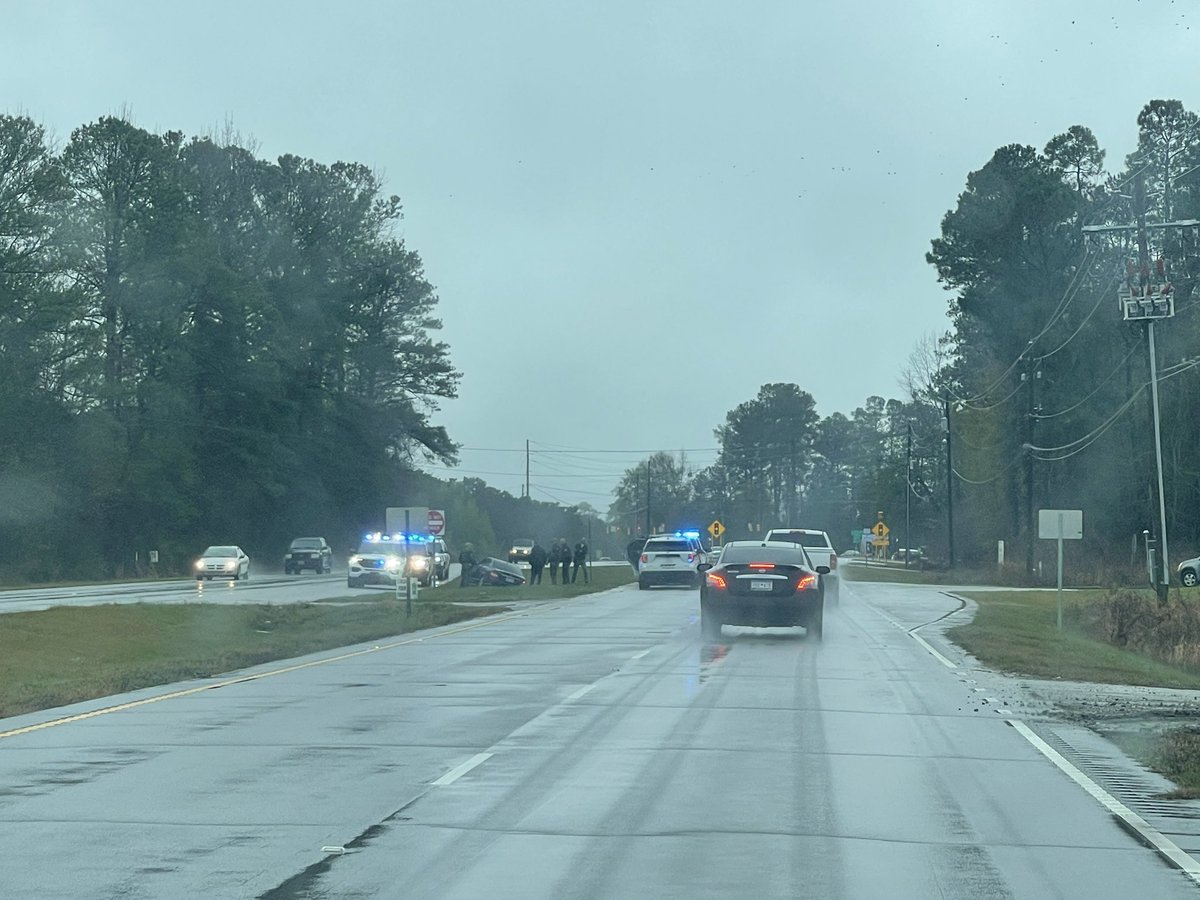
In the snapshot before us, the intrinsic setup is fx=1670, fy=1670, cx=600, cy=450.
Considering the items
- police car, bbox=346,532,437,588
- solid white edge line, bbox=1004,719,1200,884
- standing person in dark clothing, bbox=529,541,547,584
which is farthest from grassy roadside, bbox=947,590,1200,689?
police car, bbox=346,532,437,588

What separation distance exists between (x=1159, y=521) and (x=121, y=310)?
52.7 meters

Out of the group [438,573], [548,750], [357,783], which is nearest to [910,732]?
[548,750]

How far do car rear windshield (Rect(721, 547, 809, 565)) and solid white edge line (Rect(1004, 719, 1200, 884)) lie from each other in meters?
13.5

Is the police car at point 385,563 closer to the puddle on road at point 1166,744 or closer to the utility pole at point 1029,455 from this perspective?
the utility pole at point 1029,455

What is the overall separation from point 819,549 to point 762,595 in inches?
661

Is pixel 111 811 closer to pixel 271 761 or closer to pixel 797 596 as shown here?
pixel 271 761

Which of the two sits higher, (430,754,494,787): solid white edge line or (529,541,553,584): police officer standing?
(529,541,553,584): police officer standing

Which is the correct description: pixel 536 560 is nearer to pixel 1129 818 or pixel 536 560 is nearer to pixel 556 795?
pixel 556 795

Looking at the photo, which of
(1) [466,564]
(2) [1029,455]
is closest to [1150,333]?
(1) [466,564]

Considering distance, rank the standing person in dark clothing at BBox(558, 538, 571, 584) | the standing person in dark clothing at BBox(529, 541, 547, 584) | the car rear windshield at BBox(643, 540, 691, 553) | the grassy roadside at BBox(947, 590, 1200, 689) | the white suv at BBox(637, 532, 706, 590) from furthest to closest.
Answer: the standing person in dark clothing at BBox(558, 538, 571, 584) → the standing person in dark clothing at BBox(529, 541, 547, 584) → the car rear windshield at BBox(643, 540, 691, 553) → the white suv at BBox(637, 532, 706, 590) → the grassy roadside at BBox(947, 590, 1200, 689)

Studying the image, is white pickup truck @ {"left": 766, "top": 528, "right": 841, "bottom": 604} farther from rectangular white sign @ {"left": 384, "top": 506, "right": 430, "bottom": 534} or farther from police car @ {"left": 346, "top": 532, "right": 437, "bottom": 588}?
police car @ {"left": 346, "top": 532, "right": 437, "bottom": 588}

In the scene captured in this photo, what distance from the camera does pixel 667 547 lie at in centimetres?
5394

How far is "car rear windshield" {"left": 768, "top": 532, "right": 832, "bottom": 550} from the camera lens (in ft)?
148

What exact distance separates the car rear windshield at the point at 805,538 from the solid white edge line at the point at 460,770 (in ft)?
107
